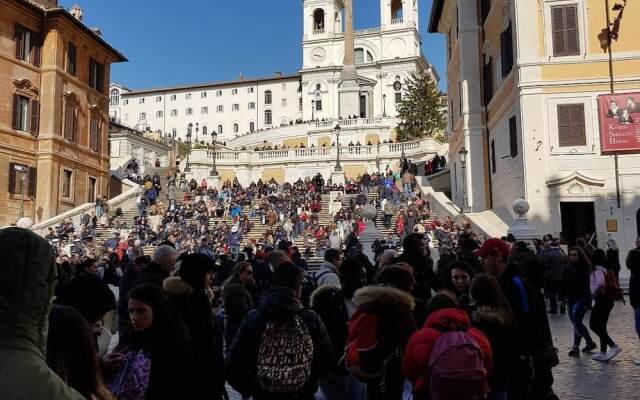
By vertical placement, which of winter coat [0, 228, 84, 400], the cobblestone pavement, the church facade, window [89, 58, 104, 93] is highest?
the church facade

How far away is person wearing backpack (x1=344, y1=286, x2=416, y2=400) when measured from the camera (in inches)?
178

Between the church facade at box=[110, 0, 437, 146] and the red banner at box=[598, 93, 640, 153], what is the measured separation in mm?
41800

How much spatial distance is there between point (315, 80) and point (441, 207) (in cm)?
6247

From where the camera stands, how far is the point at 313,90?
88.1 m

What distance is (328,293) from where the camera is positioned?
18.6 feet

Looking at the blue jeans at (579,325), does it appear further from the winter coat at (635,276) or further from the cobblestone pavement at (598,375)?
the winter coat at (635,276)

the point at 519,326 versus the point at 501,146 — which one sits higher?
the point at 501,146

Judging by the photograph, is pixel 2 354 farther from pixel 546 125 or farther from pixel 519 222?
pixel 546 125

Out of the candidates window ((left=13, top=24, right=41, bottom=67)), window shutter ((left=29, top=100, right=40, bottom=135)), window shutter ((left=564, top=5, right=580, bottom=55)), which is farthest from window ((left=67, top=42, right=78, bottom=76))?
window shutter ((left=564, top=5, right=580, bottom=55))

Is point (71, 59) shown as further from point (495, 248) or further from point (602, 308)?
point (495, 248)

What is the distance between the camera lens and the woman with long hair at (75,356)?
2.38m

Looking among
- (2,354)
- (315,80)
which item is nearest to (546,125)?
(2,354)

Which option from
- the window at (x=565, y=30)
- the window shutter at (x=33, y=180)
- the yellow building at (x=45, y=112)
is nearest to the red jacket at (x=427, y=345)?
the window at (x=565, y=30)

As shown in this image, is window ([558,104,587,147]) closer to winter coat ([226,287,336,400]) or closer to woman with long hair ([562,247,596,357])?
woman with long hair ([562,247,596,357])
